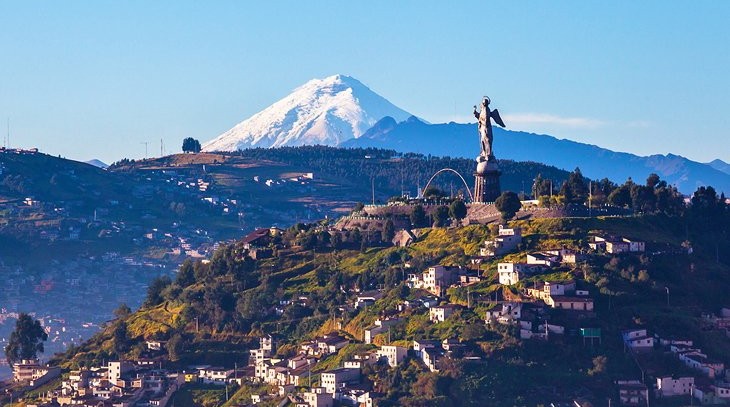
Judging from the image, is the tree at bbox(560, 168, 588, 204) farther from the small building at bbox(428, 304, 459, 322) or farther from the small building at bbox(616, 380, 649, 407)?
the small building at bbox(616, 380, 649, 407)

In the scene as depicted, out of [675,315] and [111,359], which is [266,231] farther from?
[675,315]

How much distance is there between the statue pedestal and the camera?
442 feet

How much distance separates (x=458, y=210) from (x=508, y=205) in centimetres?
508

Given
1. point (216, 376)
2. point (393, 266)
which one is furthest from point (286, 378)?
point (393, 266)

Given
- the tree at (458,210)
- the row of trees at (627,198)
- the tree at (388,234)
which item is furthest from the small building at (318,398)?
the tree at (388,234)

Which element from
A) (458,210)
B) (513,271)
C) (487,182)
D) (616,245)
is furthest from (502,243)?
(487,182)

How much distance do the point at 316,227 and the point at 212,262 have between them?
11.1m

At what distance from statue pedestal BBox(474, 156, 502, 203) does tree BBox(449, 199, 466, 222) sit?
3.53 meters

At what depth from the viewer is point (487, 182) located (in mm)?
135750

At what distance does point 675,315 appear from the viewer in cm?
10900

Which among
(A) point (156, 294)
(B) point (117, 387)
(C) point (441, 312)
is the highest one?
(C) point (441, 312)

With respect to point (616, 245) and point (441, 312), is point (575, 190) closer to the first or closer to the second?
point (616, 245)

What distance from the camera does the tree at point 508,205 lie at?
127000mm

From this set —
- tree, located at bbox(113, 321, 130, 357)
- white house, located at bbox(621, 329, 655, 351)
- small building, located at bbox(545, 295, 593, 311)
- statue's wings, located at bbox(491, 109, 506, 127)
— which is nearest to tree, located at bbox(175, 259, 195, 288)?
tree, located at bbox(113, 321, 130, 357)
